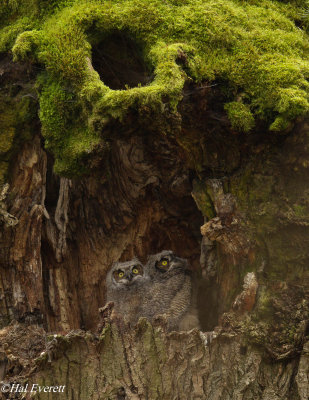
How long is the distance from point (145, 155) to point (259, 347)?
6.86ft

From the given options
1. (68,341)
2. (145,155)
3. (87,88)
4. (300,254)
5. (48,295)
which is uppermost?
(87,88)

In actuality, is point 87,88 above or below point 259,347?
above

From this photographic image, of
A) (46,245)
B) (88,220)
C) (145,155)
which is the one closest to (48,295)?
(46,245)

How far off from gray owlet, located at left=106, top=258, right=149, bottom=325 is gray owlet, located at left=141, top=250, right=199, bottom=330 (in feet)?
0.27

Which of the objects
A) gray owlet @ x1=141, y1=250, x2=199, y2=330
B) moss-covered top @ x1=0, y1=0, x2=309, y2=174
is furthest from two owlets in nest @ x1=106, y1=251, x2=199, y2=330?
moss-covered top @ x1=0, y1=0, x2=309, y2=174

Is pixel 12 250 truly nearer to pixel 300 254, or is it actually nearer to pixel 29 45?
pixel 29 45

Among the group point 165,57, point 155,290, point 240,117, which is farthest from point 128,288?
point 165,57

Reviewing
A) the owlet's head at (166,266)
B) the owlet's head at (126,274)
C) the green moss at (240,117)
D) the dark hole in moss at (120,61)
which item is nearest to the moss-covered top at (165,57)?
the green moss at (240,117)

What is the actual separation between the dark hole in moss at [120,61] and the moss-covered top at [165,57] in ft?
0.38

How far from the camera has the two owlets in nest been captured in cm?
420

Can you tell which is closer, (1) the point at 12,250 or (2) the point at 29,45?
(2) the point at 29,45

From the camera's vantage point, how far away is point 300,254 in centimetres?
311

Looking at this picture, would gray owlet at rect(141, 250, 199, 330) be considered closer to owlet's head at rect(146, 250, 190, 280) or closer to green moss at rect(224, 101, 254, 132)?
owlet's head at rect(146, 250, 190, 280)

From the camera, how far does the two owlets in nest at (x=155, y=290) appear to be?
4203mm
